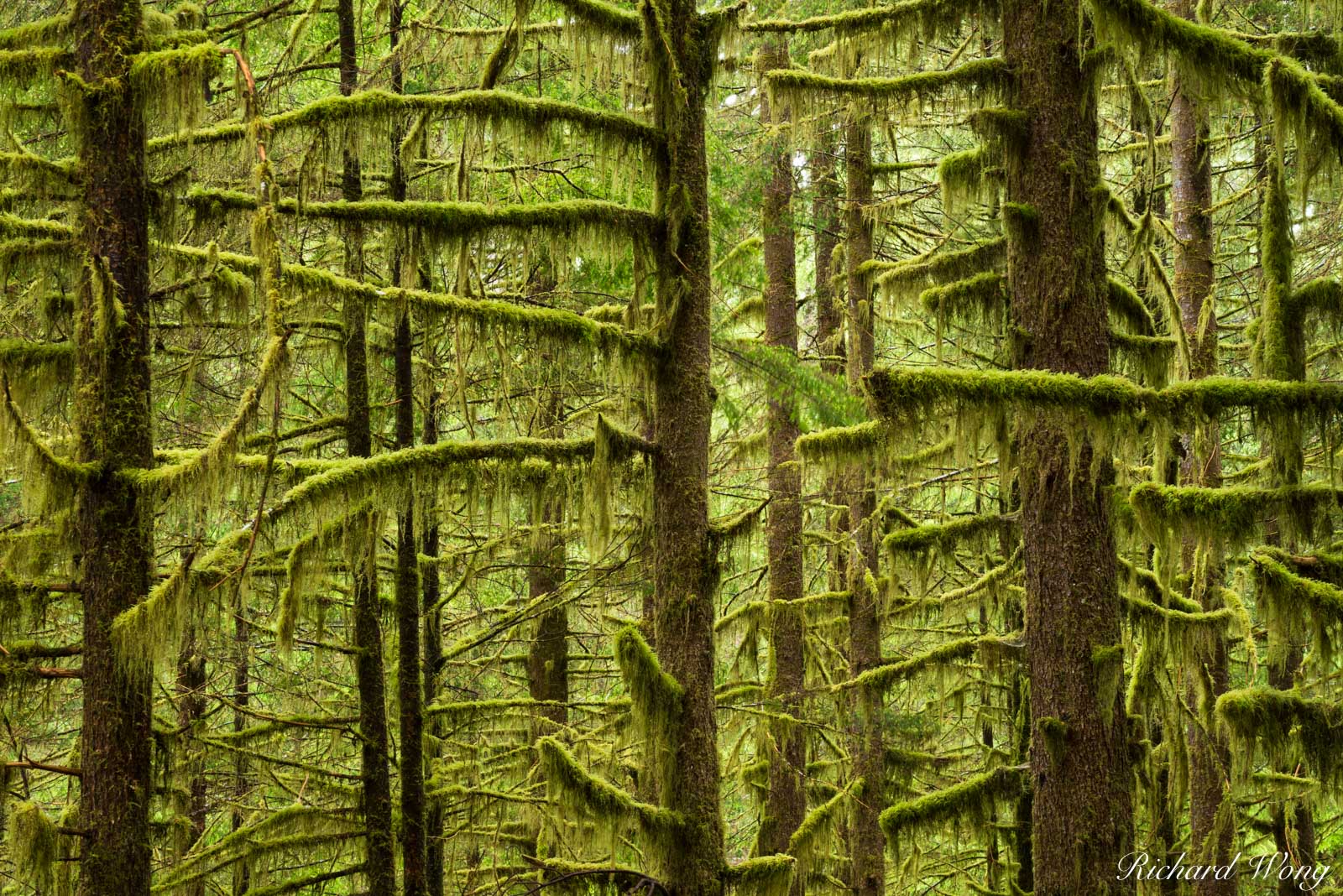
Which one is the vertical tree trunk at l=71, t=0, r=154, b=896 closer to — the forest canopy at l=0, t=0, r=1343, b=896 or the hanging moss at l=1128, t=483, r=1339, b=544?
the forest canopy at l=0, t=0, r=1343, b=896

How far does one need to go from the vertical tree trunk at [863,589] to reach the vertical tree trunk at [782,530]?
621 mm

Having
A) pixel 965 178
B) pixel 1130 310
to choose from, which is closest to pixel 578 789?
pixel 965 178

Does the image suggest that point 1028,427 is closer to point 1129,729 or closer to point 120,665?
point 1129,729

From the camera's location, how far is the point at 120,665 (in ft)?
20.2

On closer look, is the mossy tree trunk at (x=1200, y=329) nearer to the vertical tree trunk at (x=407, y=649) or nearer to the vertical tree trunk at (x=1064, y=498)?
the vertical tree trunk at (x=1064, y=498)

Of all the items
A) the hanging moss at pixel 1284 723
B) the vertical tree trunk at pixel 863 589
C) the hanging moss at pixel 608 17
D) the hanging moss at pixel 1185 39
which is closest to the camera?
the hanging moss at pixel 1185 39

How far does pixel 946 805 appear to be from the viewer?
8.84 m

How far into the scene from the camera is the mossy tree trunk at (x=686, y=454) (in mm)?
7086

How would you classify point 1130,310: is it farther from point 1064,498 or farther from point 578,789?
point 578,789

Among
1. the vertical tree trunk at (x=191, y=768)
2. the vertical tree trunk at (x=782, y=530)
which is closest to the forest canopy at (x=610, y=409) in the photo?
the vertical tree trunk at (x=191, y=768)

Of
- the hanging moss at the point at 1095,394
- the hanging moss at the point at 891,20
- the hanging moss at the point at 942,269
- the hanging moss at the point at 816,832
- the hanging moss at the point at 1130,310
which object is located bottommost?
the hanging moss at the point at 816,832

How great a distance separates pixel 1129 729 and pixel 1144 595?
119cm

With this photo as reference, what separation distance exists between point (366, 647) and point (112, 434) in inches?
134

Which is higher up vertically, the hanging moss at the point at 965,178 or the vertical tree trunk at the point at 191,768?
the hanging moss at the point at 965,178
